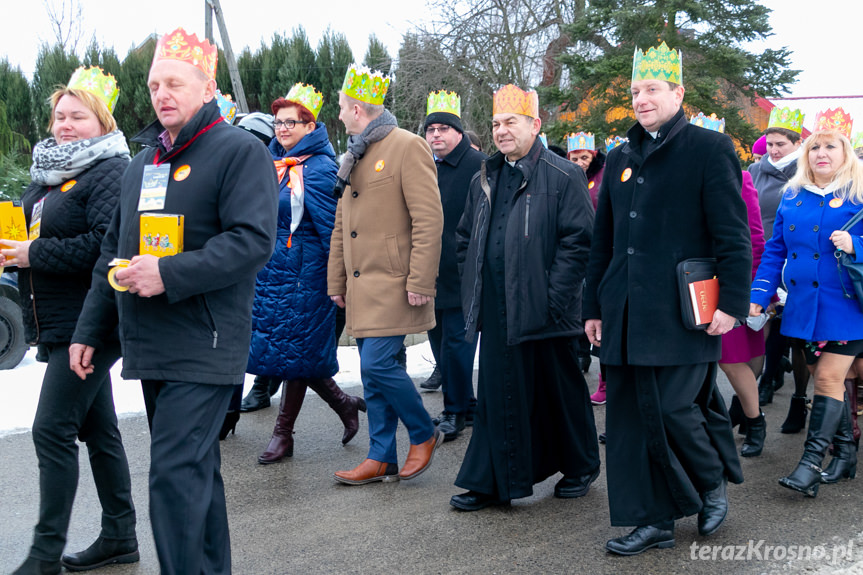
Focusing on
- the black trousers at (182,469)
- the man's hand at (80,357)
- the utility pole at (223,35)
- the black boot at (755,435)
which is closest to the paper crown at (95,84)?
the man's hand at (80,357)

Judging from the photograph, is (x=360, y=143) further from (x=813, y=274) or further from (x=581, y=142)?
(x=581, y=142)

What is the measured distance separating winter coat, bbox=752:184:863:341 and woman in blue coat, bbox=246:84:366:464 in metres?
2.56

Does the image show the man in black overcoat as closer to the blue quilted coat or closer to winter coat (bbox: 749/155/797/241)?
the blue quilted coat

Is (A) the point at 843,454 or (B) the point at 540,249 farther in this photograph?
(A) the point at 843,454

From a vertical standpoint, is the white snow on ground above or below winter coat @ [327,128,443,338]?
below

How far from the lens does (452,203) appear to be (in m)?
6.75

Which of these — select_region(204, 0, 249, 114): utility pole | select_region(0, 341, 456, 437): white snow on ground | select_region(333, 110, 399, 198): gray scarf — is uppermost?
select_region(204, 0, 249, 114): utility pole

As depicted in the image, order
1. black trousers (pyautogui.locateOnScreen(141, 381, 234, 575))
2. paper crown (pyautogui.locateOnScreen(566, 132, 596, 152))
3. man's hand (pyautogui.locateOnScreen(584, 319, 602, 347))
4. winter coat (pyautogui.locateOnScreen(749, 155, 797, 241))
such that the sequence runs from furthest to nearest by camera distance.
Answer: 1. paper crown (pyautogui.locateOnScreen(566, 132, 596, 152))
2. winter coat (pyautogui.locateOnScreen(749, 155, 797, 241))
3. man's hand (pyautogui.locateOnScreen(584, 319, 602, 347))
4. black trousers (pyautogui.locateOnScreen(141, 381, 234, 575))

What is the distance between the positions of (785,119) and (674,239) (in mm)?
3741

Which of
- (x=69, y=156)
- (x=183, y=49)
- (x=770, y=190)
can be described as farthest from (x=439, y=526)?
(x=770, y=190)

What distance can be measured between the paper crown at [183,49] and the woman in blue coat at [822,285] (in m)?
3.41

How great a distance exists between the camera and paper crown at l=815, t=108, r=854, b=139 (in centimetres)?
543

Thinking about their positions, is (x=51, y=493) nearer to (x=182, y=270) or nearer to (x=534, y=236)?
(x=182, y=270)

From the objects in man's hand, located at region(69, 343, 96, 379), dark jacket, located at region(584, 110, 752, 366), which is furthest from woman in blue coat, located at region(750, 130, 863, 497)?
man's hand, located at region(69, 343, 96, 379)
